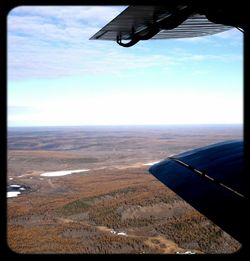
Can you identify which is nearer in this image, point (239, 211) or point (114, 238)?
point (239, 211)

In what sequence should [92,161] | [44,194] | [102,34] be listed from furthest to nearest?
[92,161], [44,194], [102,34]

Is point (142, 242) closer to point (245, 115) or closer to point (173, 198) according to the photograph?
point (173, 198)

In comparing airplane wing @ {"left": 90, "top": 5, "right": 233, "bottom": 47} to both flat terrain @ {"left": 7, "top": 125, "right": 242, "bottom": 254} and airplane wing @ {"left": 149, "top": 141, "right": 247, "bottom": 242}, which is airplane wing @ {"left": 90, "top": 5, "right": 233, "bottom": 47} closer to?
airplane wing @ {"left": 149, "top": 141, "right": 247, "bottom": 242}

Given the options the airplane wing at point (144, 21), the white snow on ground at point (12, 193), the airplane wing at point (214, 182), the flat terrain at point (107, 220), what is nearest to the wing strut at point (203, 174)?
the airplane wing at point (214, 182)

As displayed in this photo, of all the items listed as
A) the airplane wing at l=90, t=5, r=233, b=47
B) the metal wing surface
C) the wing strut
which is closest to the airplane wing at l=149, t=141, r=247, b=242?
the wing strut

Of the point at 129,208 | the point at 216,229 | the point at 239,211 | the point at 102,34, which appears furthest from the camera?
the point at 129,208

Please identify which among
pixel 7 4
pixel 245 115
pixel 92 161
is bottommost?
pixel 92 161

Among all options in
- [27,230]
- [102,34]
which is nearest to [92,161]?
[27,230]

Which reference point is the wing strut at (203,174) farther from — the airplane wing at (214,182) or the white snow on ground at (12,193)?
the white snow on ground at (12,193)
